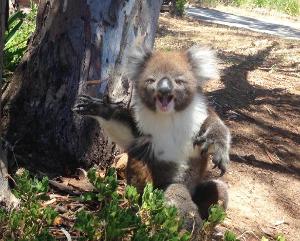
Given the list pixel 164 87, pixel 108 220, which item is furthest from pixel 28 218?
pixel 164 87

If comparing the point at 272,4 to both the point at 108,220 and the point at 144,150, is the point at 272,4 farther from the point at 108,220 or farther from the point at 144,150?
the point at 108,220

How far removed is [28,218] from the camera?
105 inches

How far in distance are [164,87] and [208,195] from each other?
0.87m

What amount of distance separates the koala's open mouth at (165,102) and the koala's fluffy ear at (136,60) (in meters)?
0.36

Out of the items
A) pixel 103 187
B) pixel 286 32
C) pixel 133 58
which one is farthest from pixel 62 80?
pixel 286 32

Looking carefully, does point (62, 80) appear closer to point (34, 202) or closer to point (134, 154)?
point (134, 154)

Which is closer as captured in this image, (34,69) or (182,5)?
(34,69)

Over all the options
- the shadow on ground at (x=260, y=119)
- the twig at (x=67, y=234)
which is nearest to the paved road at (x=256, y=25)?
the shadow on ground at (x=260, y=119)

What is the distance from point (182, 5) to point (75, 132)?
1172cm

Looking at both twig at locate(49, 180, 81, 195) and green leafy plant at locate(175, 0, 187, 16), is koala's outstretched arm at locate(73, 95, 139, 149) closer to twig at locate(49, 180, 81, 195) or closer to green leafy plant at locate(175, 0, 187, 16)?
twig at locate(49, 180, 81, 195)

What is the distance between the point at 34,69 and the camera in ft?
12.5

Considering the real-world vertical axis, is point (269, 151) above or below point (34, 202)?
below

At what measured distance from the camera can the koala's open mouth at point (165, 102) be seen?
331cm

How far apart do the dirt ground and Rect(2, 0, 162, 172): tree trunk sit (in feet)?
4.16
